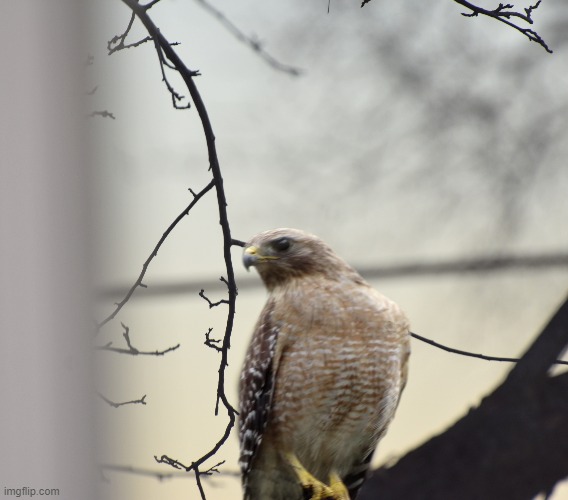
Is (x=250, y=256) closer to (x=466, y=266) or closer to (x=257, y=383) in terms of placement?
(x=257, y=383)

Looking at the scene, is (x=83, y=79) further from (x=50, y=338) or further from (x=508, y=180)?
(x=508, y=180)

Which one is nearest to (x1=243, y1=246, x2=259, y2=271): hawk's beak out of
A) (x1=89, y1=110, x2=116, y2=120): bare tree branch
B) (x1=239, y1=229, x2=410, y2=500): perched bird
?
(x1=239, y1=229, x2=410, y2=500): perched bird

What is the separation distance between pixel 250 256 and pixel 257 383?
14 centimetres

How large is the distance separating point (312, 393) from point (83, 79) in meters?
0.36

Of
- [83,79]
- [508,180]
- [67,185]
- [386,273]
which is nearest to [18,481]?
[67,185]

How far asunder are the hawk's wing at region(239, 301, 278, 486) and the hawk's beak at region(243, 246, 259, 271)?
0.23 ft

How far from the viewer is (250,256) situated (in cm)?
82

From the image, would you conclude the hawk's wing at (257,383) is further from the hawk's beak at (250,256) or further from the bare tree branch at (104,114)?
the bare tree branch at (104,114)

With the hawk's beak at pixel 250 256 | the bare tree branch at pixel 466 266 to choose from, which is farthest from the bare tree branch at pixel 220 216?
the bare tree branch at pixel 466 266

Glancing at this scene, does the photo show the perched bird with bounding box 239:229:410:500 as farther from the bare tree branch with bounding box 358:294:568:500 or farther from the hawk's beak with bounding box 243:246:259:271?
the bare tree branch with bounding box 358:294:568:500

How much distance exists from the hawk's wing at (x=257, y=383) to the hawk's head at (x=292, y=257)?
34 millimetres

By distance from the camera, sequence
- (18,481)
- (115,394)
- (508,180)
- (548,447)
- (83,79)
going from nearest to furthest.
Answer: (18,481), (83,79), (115,394), (548,447), (508,180)

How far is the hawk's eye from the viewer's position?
85 centimetres

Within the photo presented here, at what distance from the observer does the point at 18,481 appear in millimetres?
564
